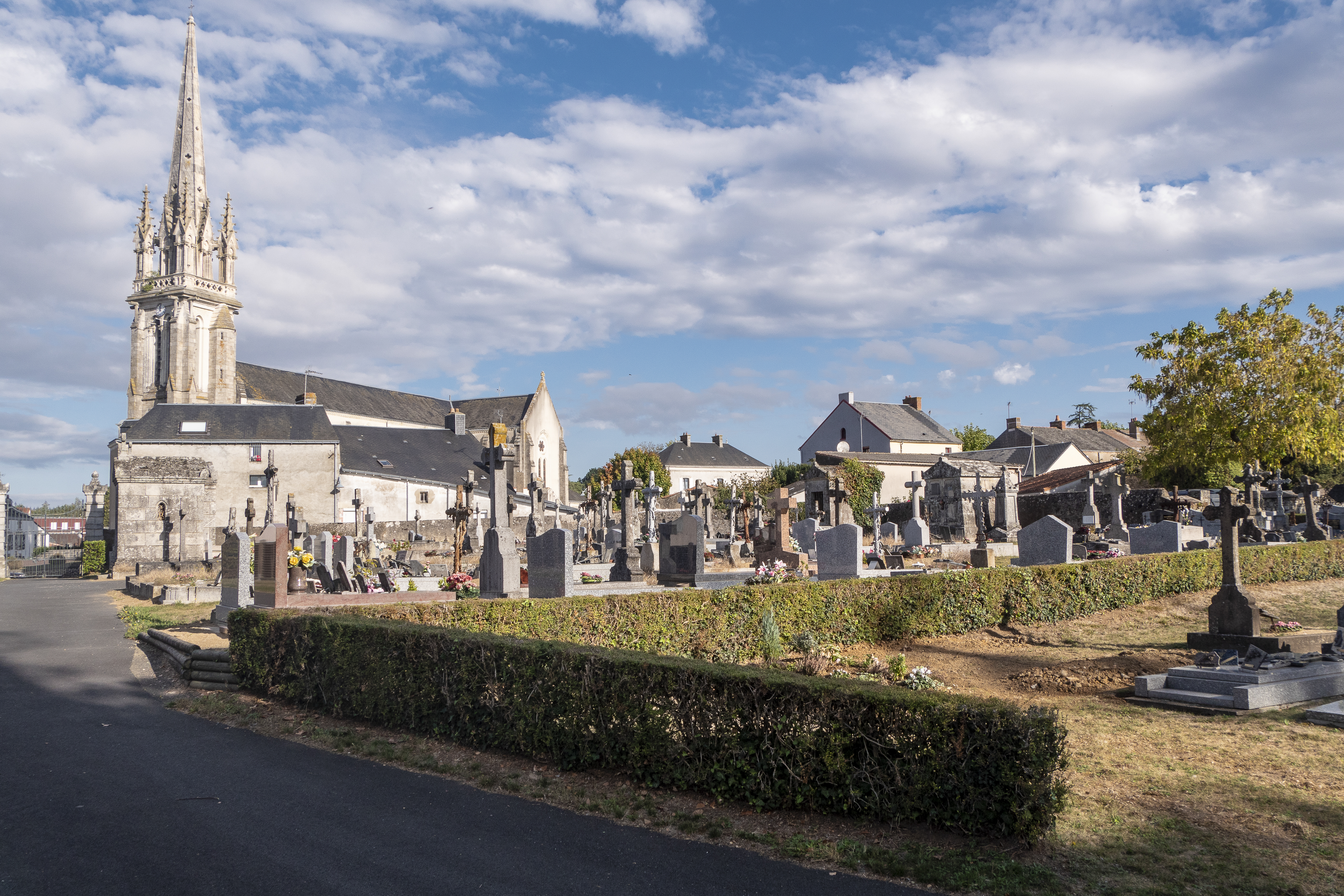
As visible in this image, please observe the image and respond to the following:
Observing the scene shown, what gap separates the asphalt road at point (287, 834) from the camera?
4.57 meters

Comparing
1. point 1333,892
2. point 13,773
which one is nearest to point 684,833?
point 1333,892

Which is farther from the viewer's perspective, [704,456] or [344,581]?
[704,456]

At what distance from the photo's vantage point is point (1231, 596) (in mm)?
11555

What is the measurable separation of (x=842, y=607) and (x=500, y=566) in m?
5.92

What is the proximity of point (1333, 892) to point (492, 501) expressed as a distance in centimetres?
1413

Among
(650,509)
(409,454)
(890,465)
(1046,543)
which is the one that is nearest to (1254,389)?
(1046,543)

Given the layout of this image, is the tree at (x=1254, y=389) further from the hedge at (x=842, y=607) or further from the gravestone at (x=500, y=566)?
the gravestone at (x=500, y=566)

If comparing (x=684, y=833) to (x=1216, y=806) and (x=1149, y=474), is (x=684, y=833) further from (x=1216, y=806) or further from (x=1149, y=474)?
(x=1149, y=474)

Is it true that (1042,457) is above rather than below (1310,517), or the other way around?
above

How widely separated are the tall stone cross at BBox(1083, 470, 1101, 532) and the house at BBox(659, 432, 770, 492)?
136 ft

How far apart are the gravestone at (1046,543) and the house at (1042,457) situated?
3951 centimetres

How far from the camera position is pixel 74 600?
23.4 metres

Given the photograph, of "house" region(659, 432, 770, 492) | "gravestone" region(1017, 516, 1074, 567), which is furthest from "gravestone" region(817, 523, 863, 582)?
"house" region(659, 432, 770, 492)

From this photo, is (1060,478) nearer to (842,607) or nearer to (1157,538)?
(1157,538)
